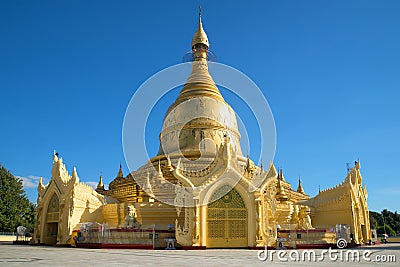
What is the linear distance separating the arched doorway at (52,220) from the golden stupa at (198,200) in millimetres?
83

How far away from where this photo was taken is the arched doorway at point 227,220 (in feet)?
84.0

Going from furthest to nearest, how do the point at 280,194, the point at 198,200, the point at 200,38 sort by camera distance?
the point at 200,38
the point at 280,194
the point at 198,200

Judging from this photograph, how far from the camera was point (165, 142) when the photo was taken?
4256 centimetres

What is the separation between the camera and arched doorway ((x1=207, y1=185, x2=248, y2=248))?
84.0 feet

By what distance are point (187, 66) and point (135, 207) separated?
68.7 ft

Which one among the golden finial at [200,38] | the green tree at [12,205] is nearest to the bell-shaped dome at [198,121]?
the golden finial at [200,38]

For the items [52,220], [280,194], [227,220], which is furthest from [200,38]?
[227,220]

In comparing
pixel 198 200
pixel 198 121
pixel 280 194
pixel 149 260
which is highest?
pixel 198 121

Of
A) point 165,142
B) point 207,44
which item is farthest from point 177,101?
point 207,44

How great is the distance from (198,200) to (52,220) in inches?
584

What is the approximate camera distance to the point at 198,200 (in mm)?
25609

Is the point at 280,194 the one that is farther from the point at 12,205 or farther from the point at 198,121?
the point at 12,205

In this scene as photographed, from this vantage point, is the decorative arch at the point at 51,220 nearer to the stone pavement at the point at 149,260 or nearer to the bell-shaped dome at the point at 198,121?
the bell-shaped dome at the point at 198,121

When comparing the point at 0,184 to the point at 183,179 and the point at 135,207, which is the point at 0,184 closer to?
the point at 135,207
